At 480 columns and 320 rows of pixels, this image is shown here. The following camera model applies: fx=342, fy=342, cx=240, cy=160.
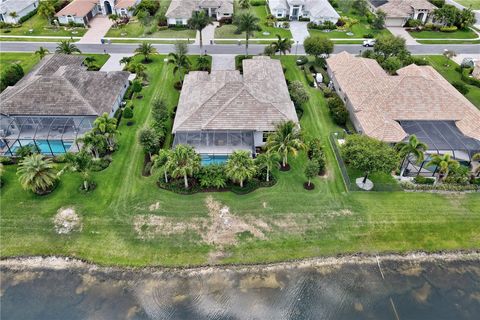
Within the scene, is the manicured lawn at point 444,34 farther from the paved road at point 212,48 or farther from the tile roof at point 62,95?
the tile roof at point 62,95

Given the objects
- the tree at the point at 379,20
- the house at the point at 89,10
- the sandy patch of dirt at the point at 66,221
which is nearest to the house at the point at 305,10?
the tree at the point at 379,20

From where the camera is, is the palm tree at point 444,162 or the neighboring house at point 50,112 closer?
the palm tree at point 444,162

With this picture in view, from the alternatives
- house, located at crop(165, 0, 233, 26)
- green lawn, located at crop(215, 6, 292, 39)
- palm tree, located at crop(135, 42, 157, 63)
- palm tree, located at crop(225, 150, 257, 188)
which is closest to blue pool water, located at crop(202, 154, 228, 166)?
palm tree, located at crop(225, 150, 257, 188)

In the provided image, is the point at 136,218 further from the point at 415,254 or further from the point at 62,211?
the point at 415,254

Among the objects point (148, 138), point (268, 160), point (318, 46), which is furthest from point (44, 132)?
point (318, 46)

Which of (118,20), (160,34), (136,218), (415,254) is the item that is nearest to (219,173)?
(136,218)

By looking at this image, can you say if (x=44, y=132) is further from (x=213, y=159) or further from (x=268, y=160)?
(x=268, y=160)
